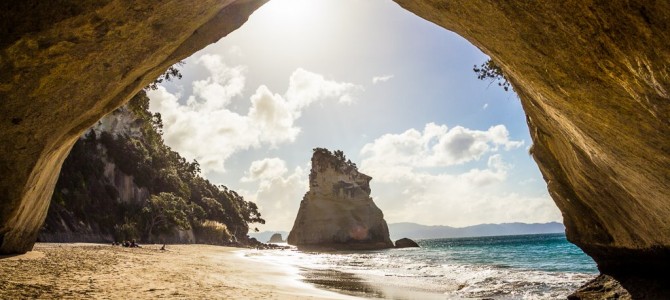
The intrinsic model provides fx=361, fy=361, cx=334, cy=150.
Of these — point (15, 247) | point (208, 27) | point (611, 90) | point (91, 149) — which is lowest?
point (15, 247)

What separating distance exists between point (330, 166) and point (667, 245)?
238 ft

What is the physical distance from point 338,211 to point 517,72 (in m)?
73.8

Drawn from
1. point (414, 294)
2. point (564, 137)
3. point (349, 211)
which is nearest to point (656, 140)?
point (564, 137)

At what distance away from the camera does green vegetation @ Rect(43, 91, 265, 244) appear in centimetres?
4131

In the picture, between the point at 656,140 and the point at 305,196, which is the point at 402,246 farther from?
the point at 656,140

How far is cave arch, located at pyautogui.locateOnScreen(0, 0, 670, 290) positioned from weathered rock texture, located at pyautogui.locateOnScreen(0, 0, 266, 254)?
2 centimetres

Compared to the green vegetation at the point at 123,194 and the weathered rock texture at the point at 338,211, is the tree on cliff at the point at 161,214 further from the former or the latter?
the weathered rock texture at the point at 338,211

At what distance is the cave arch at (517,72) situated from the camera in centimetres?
402

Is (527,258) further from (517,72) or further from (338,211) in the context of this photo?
(338,211)

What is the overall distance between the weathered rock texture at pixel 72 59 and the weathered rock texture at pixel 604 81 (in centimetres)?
468

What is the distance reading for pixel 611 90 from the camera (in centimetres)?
455

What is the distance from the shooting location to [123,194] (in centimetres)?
5291

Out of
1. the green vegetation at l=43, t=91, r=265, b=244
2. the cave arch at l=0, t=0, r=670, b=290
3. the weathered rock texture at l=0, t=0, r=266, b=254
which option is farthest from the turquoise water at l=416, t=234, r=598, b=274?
the green vegetation at l=43, t=91, r=265, b=244

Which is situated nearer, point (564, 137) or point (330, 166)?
point (564, 137)
